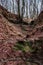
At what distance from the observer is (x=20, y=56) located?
12.9 ft

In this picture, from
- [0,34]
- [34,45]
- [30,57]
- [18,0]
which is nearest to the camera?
[30,57]

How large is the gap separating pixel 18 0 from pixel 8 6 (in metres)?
1.88

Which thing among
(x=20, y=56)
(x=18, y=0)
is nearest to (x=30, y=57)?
(x=20, y=56)

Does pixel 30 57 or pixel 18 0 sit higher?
pixel 30 57

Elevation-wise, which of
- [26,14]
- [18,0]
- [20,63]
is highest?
[20,63]

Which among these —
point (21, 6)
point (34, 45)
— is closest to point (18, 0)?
point (21, 6)

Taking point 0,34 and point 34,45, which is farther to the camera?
point 0,34

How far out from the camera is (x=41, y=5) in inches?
761

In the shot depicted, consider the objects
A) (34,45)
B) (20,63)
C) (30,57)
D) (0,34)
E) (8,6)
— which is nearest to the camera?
(20,63)

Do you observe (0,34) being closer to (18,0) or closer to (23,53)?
(23,53)

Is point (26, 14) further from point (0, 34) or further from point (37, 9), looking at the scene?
point (0, 34)

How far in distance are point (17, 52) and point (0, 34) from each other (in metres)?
1.66

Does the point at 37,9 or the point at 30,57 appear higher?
the point at 30,57

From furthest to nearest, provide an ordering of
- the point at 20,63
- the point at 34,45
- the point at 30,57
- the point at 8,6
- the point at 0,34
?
1. the point at 8,6
2. the point at 0,34
3. the point at 34,45
4. the point at 30,57
5. the point at 20,63
